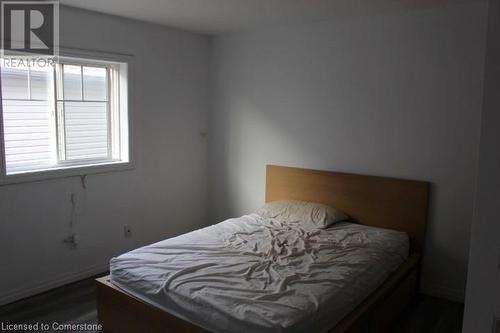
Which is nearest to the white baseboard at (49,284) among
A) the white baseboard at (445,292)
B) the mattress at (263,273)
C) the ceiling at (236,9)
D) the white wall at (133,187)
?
the white wall at (133,187)

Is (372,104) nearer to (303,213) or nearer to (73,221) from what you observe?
(303,213)

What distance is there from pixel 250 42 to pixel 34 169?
237 centimetres

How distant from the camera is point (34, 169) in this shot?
3303mm

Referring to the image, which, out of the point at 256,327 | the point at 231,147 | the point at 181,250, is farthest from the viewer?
the point at 231,147

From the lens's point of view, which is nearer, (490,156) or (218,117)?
(490,156)

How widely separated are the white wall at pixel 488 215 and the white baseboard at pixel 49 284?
3087mm

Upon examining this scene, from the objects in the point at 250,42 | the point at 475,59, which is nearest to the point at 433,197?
the point at 475,59

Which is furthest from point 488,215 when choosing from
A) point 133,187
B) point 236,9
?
point 133,187

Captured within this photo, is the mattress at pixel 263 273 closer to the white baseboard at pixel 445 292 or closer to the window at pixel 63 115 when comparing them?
the white baseboard at pixel 445 292

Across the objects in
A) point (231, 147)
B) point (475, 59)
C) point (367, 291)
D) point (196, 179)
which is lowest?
point (367, 291)

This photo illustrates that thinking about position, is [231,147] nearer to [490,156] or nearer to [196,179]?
[196,179]

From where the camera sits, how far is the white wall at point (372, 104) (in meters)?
3.17

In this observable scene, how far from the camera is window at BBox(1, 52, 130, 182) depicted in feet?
10.4

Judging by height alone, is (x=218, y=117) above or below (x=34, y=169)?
above
